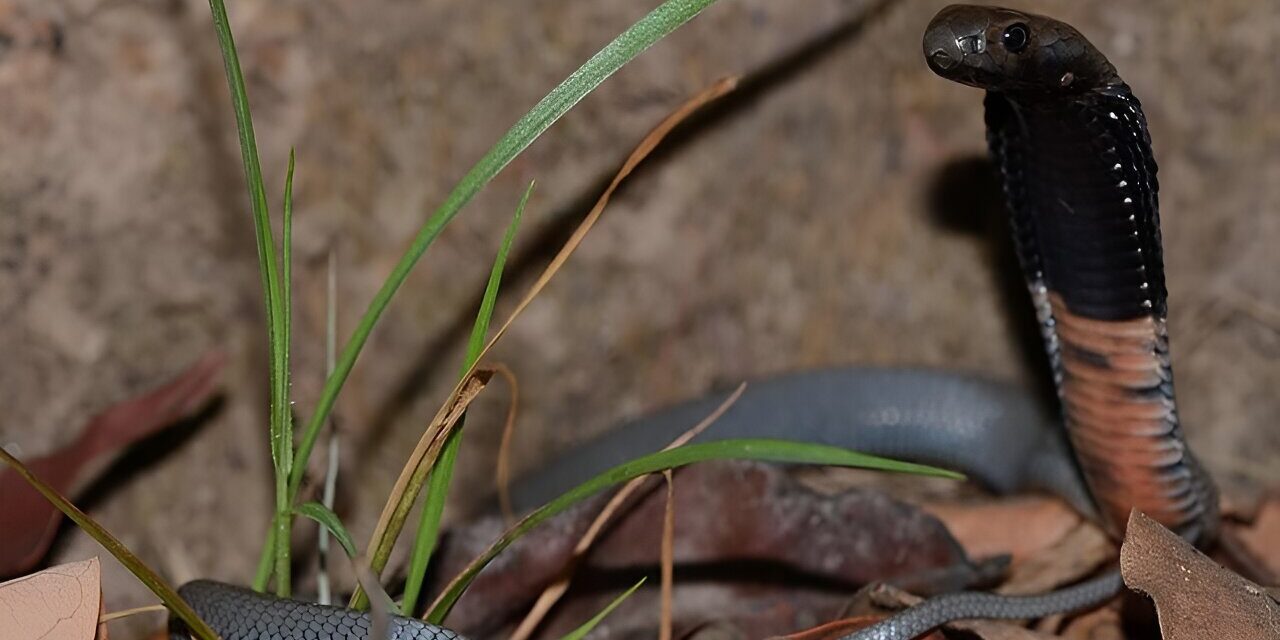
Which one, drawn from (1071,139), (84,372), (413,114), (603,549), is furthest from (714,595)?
(84,372)

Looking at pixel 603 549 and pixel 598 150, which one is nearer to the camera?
pixel 603 549

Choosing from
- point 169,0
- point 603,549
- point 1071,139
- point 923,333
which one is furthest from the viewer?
point 923,333

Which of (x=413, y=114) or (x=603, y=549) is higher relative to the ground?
(x=413, y=114)

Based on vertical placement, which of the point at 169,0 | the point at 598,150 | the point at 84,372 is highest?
the point at 169,0

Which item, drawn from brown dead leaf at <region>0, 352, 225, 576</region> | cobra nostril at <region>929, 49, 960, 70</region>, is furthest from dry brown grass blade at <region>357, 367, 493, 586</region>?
cobra nostril at <region>929, 49, 960, 70</region>

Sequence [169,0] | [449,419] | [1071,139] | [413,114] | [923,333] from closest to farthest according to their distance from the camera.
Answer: [449,419]
[1071,139]
[169,0]
[413,114]
[923,333]

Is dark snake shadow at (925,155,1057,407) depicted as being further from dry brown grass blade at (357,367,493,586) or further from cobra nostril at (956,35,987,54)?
dry brown grass blade at (357,367,493,586)

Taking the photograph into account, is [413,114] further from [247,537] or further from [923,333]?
[923,333]

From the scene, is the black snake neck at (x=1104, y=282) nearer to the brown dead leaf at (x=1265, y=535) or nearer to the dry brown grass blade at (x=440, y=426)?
the brown dead leaf at (x=1265, y=535)
